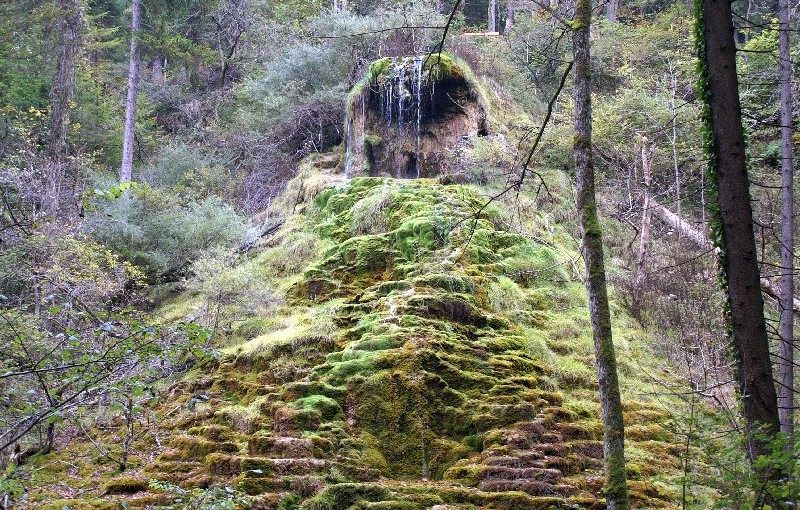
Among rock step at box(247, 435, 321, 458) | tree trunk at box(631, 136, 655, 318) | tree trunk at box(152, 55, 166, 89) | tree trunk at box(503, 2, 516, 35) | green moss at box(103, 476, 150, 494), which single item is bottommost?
green moss at box(103, 476, 150, 494)

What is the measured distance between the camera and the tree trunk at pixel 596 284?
4988 mm

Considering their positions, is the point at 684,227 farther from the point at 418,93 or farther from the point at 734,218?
the point at 734,218

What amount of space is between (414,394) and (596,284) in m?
3.31

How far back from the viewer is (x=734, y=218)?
4262 mm

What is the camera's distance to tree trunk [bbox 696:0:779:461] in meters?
4.07

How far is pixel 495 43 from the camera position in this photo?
1989 centimetres

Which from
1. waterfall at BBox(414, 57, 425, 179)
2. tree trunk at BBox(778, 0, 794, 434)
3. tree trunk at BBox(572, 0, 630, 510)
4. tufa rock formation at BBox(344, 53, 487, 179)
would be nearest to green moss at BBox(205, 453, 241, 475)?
tree trunk at BBox(572, 0, 630, 510)

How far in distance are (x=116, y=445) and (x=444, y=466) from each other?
4.41m

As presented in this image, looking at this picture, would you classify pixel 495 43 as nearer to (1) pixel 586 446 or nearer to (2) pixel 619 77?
(2) pixel 619 77

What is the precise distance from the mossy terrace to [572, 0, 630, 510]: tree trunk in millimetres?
525

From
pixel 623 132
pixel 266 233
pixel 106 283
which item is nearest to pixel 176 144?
pixel 266 233

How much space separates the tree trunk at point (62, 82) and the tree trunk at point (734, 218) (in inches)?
498

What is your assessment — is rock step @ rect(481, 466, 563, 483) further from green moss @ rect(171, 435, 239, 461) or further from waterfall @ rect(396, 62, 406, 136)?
waterfall @ rect(396, 62, 406, 136)

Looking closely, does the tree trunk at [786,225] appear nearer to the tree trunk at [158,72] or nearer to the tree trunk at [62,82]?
the tree trunk at [62,82]
